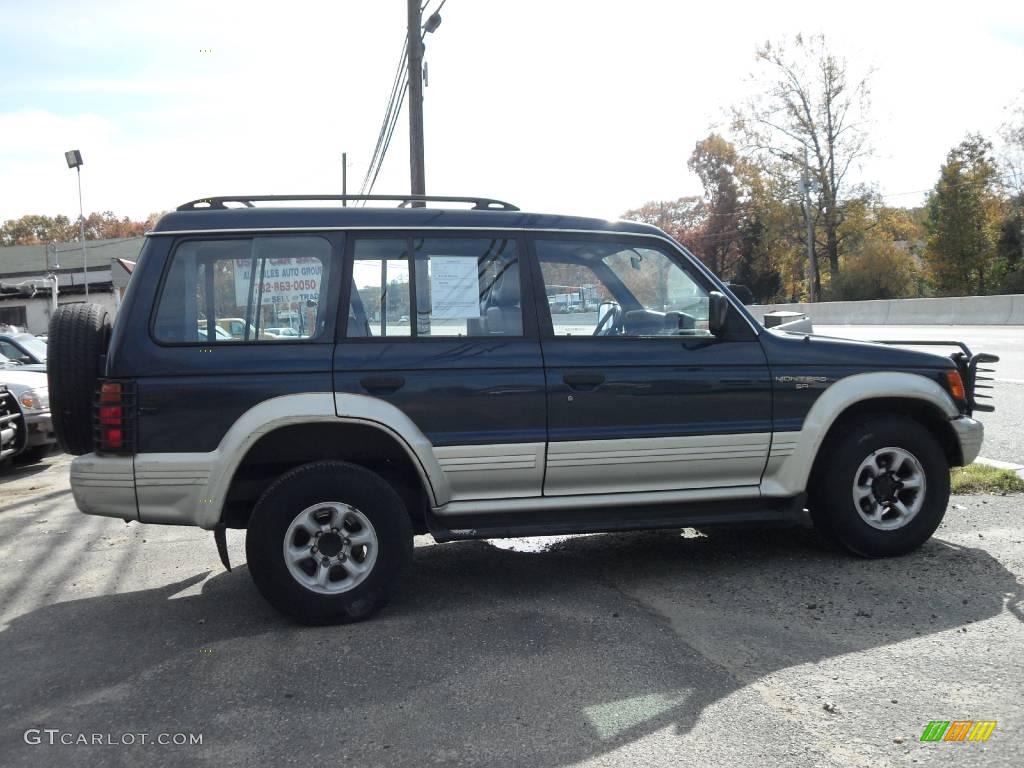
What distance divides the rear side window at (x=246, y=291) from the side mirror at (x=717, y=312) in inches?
80.1

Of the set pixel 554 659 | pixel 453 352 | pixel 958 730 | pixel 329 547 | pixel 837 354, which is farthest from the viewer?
pixel 837 354

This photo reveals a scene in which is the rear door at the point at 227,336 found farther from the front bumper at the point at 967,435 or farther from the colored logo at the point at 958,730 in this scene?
the front bumper at the point at 967,435

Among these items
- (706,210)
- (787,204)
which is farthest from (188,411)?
(706,210)

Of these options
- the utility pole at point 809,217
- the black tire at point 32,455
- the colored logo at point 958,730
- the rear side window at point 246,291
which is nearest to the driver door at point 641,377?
the rear side window at point 246,291

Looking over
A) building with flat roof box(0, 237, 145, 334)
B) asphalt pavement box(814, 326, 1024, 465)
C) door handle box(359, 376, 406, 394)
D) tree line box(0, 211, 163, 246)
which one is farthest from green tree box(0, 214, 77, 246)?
door handle box(359, 376, 406, 394)

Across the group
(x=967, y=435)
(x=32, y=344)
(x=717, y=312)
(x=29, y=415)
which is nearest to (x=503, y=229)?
(x=717, y=312)

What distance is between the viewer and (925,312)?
34.6 meters

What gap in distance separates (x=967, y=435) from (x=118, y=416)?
4.66m

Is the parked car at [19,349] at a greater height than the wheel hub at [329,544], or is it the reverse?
the parked car at [19,349]

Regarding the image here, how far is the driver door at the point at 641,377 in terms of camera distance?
5012mm

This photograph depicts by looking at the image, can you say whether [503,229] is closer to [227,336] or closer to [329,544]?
[227,336]

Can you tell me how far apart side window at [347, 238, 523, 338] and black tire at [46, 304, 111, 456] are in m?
1.29

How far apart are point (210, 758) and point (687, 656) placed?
200cm

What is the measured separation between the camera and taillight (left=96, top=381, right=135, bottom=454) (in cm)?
462
